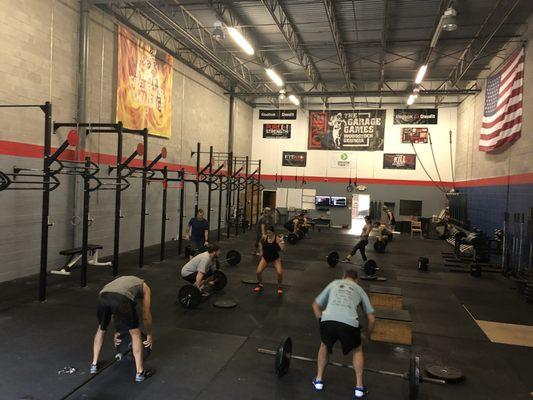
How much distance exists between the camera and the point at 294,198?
18.4 metres

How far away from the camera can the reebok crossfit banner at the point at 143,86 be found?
9.14 m

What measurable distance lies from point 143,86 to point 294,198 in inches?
385

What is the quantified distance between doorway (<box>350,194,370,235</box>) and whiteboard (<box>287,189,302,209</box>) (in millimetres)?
2340

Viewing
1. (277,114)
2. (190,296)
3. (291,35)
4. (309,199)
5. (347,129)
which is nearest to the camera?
(190,296)

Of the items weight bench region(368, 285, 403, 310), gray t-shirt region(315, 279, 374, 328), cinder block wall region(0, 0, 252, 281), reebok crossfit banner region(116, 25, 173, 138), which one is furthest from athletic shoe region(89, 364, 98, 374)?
reebok crossfit banner region(116, 25, 173, 138)

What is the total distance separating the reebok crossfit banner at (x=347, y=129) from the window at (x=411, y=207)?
259 centimetres

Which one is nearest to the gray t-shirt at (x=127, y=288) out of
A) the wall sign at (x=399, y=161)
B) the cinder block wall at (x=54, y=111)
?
the cinder block wall at (x=54, y=111)

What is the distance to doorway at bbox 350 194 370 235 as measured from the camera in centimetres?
1777

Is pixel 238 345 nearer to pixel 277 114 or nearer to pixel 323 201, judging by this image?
pixel 323 201

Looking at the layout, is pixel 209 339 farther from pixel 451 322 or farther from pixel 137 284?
pixel 451 322

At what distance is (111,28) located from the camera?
8.77m

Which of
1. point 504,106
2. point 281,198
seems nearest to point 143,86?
point 504,106

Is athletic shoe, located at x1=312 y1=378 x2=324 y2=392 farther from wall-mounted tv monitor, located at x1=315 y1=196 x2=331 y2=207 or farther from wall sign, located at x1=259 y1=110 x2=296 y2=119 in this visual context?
wall sign, located at x1=259 y1=110 x2=296 y2=119

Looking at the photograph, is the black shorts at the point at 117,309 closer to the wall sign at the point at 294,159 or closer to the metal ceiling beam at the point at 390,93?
the metal ceiling beam at the point at 390,93
